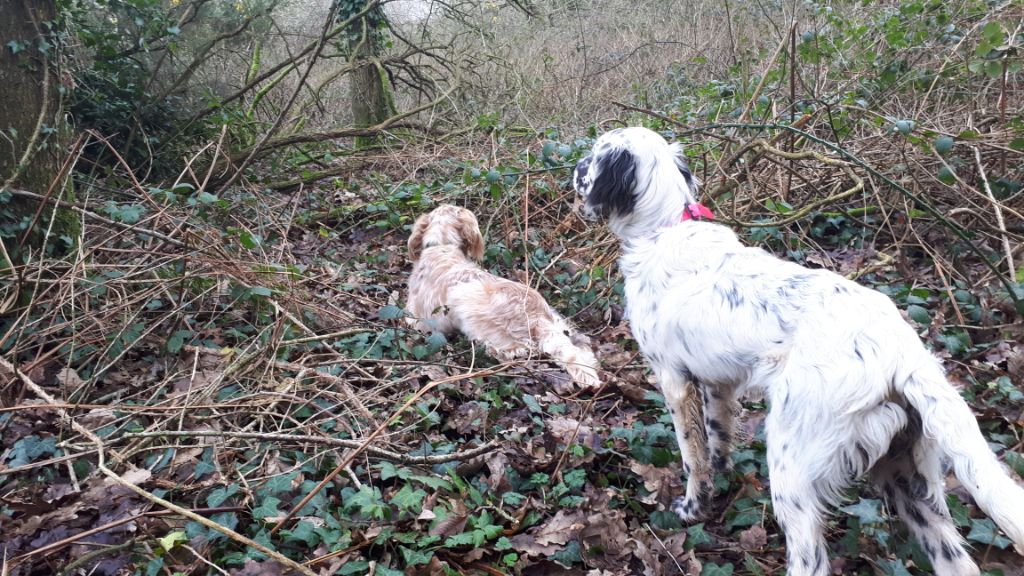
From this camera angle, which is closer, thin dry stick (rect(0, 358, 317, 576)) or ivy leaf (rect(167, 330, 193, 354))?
thin dry stick (rect(0, 358, 317, 576))

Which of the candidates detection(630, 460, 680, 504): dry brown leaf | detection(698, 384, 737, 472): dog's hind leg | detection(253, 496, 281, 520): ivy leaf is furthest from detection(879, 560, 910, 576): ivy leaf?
detection(253, 496, 281, 520): ivy leaf

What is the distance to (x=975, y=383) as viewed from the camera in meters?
3.57

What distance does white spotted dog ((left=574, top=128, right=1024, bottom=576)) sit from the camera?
6.79ft

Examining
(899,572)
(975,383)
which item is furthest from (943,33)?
(899,572)

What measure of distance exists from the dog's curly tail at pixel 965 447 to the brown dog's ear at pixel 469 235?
166 inches

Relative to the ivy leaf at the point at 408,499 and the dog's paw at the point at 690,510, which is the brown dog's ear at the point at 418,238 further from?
the dog's paw at the point at 690,510

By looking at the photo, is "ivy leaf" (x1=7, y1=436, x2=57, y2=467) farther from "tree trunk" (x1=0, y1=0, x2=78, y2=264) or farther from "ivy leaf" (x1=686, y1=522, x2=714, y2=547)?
"ivy leaf" (x1=686, y1=522, x2=714, y2=547)

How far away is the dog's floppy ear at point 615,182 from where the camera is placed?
349 cm

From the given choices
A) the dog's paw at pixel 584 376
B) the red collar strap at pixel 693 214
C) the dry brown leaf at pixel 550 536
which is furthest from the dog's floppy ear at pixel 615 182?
the dry brown leaf at pixel 550 536

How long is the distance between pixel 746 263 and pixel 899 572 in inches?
54.8

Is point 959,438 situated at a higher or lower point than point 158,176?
lower

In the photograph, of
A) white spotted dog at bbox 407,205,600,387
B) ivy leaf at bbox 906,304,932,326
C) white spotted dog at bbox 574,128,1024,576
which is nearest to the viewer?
white spotted dog at bbox 574,128,1024,576

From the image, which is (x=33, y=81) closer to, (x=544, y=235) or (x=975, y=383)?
(x=544, y=235)

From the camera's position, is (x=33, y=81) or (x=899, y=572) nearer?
(x=899, y=572)
